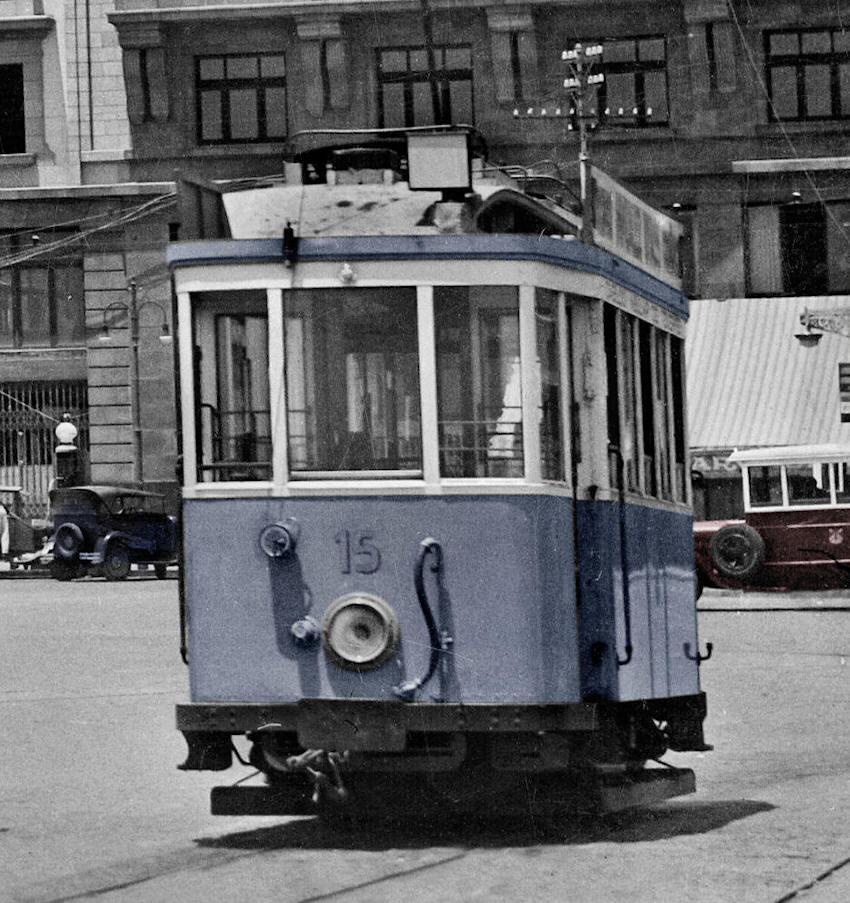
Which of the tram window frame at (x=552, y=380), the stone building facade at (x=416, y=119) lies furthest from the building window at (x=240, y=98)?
the tram window frame at (x=552, y=380)

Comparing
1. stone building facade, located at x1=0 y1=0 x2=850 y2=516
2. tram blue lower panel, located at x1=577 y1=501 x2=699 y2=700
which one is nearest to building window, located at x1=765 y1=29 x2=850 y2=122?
stone building facade, located at x1=0 y1=0 x2=850 y2=516

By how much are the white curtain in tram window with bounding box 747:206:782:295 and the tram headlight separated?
36546mm

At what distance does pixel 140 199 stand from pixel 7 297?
3553 millimetres

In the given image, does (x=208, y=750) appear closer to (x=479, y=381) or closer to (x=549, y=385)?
(x=479, y=381)

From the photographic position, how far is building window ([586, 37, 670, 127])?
4428 centimetres

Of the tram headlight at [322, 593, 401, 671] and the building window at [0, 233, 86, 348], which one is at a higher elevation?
the building window at [0, 233, 86, 348]

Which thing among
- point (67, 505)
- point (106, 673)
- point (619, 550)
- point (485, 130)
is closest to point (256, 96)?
point (485, 130)

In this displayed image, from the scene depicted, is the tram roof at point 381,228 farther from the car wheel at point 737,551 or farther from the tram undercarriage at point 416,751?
the car wheel at point 737,551

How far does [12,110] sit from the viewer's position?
46.0m

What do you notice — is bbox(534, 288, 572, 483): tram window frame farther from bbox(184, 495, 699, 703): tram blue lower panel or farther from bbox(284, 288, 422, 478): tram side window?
bbox(284, 288, 422, 478): tram side window

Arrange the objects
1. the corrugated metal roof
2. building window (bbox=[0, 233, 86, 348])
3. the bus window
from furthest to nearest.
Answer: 1. building window (bbox=[0, 233, 86, 348])
2. the corrugated metal roof
3. the bus window

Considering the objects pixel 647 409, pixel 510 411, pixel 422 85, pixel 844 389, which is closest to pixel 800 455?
pixel 844 389

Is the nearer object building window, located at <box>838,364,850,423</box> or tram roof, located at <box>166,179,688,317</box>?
tram roof, located at <box>166,179,688,317</box>

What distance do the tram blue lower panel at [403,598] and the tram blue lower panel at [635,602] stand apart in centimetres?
25
